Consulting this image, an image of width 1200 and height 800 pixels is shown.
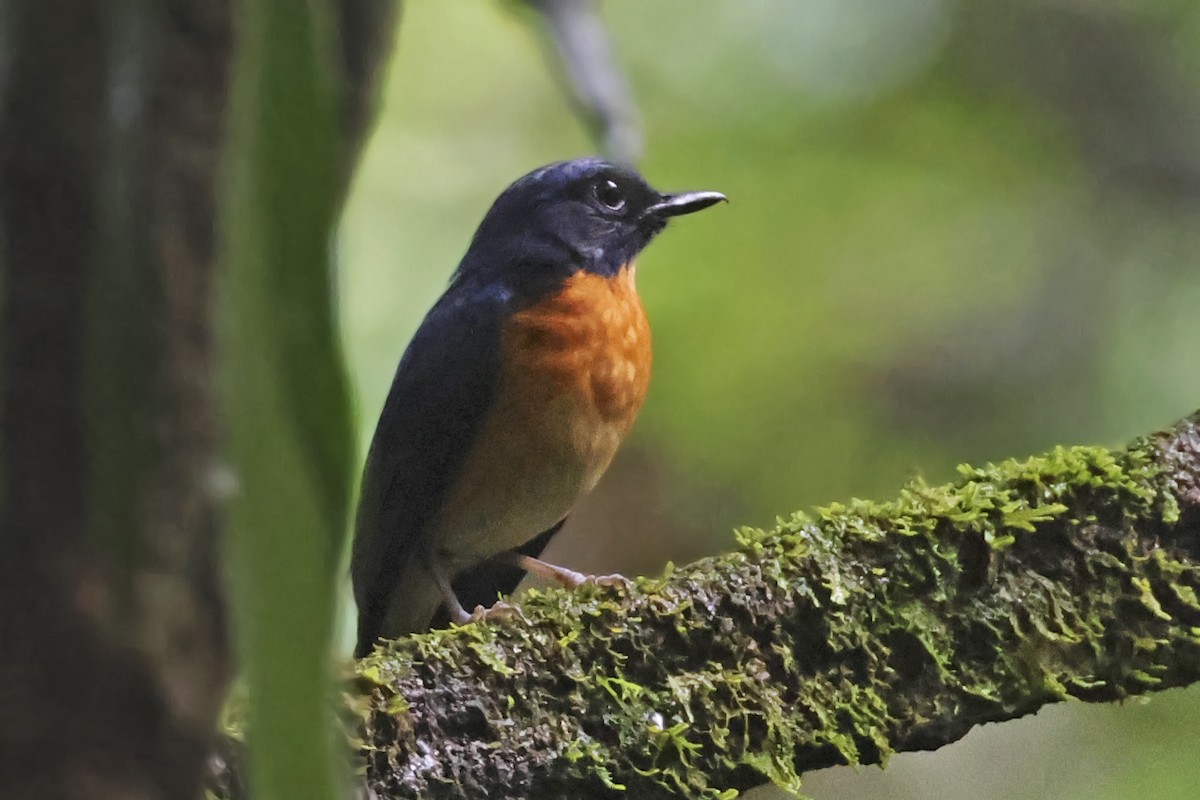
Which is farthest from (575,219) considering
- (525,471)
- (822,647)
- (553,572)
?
(822,647)

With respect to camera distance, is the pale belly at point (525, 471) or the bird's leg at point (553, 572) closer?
the bird's leg at point (553, 572)

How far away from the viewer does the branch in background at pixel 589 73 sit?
5.35 ft

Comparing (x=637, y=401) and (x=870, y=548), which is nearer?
(x=870, y=548)

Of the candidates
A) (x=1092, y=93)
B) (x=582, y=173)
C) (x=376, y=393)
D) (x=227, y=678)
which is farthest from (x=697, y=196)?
(x=1092, y=93)

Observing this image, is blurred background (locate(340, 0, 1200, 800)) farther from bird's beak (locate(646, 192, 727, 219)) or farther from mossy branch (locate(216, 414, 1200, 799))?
mossy branch (locate(216, 414, 1200, 799))

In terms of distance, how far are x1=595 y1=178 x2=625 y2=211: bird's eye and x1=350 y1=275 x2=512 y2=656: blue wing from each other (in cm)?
51

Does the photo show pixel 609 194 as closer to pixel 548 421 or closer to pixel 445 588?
pixel 548 421

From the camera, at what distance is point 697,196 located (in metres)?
3.50

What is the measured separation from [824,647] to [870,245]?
14.0ft

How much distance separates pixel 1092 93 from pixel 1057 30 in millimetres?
395

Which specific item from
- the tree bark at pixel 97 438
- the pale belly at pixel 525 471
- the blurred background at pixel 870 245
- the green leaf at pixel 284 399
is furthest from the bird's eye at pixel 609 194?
the green leaf at pixel 284 399

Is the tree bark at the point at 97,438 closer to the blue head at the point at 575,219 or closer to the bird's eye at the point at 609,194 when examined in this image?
the blue head at the point at 575,219

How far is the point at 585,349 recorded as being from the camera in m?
3.11

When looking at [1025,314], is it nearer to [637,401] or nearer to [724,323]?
[724,323]
